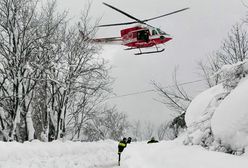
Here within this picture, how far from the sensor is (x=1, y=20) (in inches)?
714

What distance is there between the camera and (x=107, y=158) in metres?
15.7

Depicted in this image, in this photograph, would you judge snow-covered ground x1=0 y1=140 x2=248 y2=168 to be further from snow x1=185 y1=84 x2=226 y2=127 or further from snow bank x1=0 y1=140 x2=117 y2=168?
snow x1=185 y1=84 x2=226 y2=127

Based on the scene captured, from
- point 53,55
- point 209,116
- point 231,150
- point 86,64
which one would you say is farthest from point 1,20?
point 231,150

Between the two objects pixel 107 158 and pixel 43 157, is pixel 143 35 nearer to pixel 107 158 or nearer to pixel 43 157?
pixel 107 158

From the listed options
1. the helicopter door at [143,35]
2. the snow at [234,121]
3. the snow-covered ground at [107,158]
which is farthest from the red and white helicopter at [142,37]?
the snow at [234,121]

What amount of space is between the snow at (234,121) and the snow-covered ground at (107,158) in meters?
0.44

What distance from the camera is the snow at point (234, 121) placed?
23.3ft

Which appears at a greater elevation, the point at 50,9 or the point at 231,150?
the point at 50,9

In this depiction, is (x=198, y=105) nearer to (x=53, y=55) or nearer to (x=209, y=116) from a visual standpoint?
(x=209, y=116)

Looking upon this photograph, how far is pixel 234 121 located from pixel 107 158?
31.4 ft

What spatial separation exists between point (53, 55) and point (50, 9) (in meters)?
3.61

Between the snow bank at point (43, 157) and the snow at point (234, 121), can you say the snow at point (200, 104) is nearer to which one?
the snow at point (234, 121)

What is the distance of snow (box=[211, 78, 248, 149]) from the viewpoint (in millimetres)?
7113

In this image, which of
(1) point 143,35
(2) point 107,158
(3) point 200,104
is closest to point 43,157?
(2) point 107,158
